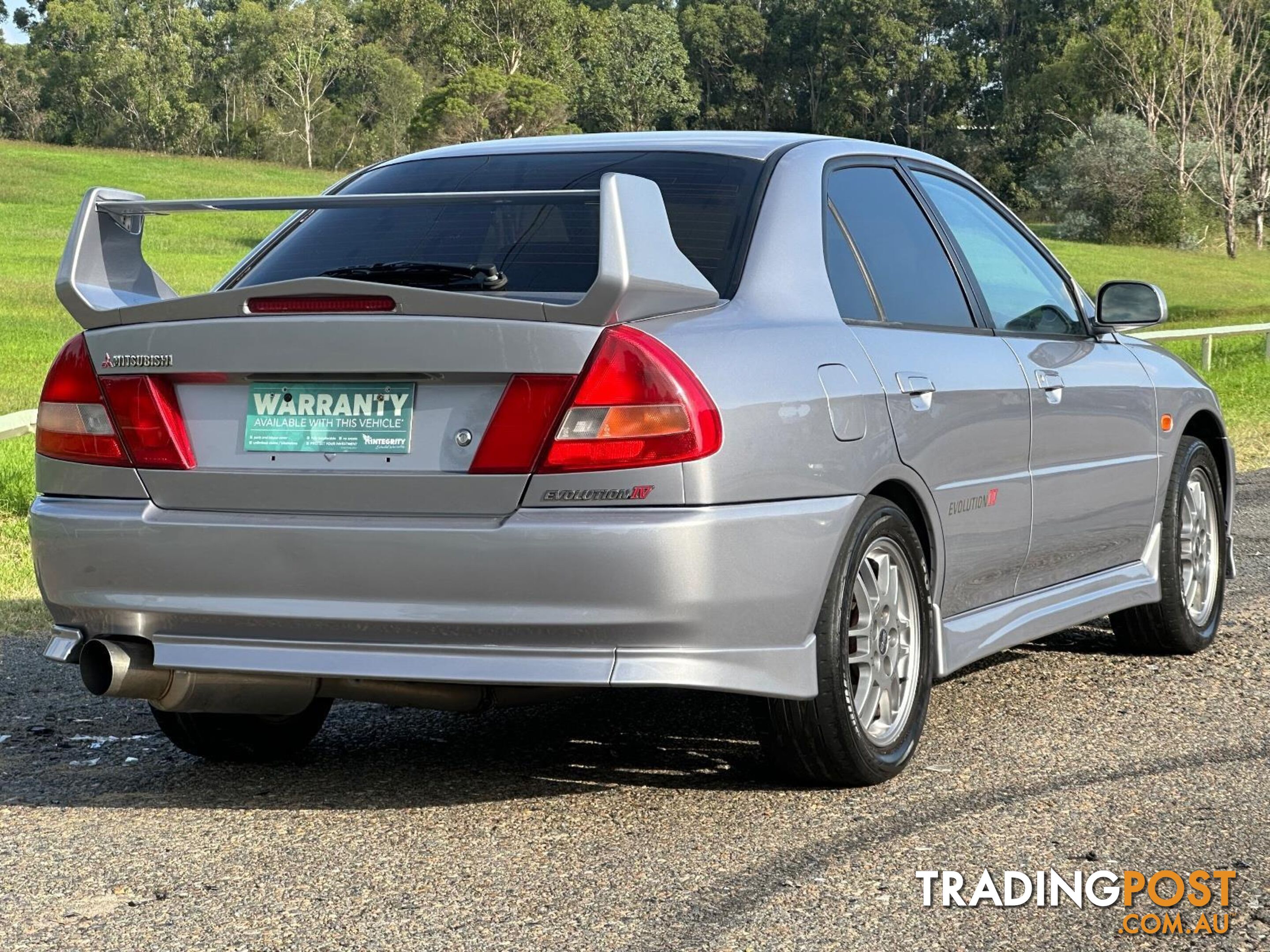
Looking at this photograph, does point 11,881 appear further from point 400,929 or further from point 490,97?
point 490,97

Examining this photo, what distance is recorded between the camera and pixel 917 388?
4520mm

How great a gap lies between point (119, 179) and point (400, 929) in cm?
5665

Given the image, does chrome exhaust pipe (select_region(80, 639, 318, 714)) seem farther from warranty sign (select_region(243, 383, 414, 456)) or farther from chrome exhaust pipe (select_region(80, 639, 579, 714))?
warranty sign (select_region(243, 383, 414, 456))

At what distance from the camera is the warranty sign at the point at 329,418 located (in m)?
3.86

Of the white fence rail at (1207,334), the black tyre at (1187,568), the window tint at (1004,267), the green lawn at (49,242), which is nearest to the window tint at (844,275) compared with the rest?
the window tint at (1004,267)

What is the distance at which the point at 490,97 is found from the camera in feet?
254

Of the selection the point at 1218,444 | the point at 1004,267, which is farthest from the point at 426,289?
the point at 1218,444

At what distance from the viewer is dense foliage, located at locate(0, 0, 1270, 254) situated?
69312 mm

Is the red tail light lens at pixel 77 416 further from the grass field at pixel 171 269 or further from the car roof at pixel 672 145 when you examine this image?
the grass field at pixel 171 269

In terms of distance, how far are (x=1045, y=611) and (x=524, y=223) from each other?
81.7 inches

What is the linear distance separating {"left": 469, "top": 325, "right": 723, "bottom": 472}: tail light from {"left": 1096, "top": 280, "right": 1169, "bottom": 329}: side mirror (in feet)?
8.43

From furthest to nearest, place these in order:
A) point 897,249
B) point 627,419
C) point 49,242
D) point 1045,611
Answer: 1. point 49,242
2. point 1045,611
3. point 897,249
4. point 627,419

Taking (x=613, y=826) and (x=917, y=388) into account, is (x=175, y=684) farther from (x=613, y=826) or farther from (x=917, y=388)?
(x=917, y=388)

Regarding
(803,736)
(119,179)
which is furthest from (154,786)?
(119,179)
